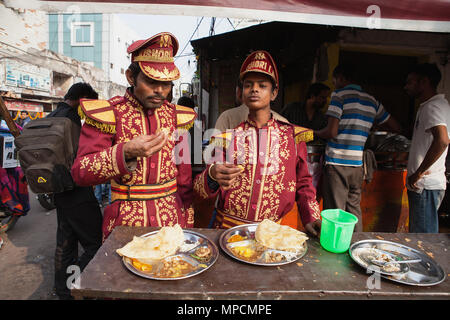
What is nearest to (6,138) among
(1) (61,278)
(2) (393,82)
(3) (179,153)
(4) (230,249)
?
(1) (61,278)

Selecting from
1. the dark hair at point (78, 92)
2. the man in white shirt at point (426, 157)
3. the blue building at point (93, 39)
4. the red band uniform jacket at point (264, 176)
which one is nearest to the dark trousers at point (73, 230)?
the dark hair at point (78, 92)

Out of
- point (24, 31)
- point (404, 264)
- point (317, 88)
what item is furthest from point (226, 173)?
point (24, 31)

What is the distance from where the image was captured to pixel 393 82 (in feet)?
21.6

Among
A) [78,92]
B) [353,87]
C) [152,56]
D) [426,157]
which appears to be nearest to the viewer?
[152,56]

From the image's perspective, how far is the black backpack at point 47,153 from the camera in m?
2.66

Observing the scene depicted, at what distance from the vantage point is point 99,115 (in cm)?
168

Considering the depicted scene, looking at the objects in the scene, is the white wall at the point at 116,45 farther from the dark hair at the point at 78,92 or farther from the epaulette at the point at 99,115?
the epaulette at the point at 99,115

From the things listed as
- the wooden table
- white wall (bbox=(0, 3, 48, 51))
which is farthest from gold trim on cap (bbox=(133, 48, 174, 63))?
white wall (bbox=(0, 3, 48, 51))

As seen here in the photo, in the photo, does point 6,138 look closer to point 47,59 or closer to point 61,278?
point 61,278

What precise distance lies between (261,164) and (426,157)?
6.86 ft

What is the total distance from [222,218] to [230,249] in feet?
1.90

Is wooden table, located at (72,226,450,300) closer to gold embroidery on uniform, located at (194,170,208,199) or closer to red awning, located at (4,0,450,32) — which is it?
gold embroidery on uniform, located at (194,170,208,199)

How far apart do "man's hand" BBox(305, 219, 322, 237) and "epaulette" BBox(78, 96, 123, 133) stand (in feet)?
4.62

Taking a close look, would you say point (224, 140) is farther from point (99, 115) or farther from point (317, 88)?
point (317, 88)
